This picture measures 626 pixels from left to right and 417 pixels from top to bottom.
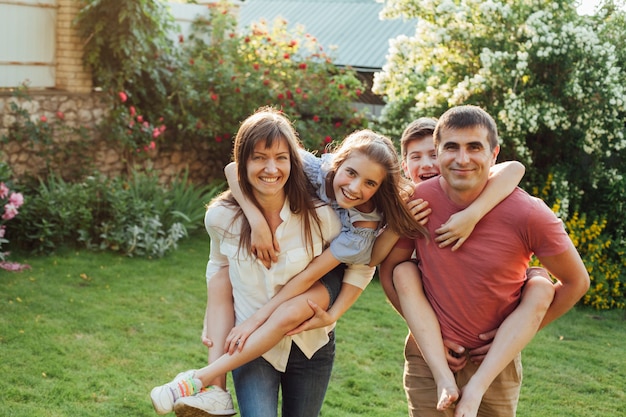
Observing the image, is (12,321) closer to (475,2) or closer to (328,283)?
(328,283)

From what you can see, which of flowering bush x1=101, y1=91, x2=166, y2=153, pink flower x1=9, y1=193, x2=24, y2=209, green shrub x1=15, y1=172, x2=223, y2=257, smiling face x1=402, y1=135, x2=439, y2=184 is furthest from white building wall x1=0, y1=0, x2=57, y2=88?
smiling face x1=402, y1=135, x2=439, y2=184

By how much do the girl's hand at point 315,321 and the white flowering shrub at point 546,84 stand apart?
501cm

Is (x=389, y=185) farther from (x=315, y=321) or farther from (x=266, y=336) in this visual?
(x=266, y=336)

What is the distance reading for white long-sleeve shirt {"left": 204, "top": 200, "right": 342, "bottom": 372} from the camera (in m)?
3.14

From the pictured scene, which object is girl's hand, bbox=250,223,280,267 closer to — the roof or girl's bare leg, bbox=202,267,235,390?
girl's bare leg, bbox=202,267,235,390

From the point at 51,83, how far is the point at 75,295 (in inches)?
127

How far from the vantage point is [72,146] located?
909cm

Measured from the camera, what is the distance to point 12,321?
626cm

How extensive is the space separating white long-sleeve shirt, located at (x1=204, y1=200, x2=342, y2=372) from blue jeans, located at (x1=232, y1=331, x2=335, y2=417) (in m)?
0.04

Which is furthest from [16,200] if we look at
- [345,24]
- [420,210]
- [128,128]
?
[345,24]

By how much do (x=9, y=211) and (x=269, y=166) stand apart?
5135 mm

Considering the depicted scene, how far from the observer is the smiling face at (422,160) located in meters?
3.46

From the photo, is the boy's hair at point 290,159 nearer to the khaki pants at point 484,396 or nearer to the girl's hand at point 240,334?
the girl's hand at point 240,334

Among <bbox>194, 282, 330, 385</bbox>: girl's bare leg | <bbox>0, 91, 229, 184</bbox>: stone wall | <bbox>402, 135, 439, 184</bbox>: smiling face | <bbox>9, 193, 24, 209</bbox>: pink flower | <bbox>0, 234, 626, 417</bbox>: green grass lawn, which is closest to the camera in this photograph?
<bbox>194, 282, 330, 385</bbox>: girl's bare leg
